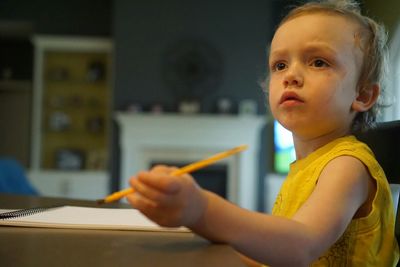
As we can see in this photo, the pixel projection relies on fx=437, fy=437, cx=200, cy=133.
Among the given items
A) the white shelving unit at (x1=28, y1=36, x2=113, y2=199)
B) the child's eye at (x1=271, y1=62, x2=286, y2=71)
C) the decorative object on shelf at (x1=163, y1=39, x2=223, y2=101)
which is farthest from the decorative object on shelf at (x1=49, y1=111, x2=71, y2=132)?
the child's eye at (x1=271, y1=62, x2=286, y2=71)

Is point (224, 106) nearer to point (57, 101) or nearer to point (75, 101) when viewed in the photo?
point (75, 101)

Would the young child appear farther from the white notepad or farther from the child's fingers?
the white notepad

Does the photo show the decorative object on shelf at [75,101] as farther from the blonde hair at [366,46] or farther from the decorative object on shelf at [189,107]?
the blonde hair at [366,46]

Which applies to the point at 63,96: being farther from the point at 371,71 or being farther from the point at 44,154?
the point at 371,71

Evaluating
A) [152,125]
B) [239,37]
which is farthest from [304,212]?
[239,37]

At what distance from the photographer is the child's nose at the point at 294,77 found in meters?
0.57

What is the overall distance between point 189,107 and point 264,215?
3.78 meters

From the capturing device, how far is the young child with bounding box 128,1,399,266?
0.37 metres

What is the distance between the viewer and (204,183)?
4141 mm

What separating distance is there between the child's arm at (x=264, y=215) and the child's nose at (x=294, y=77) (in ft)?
0.40

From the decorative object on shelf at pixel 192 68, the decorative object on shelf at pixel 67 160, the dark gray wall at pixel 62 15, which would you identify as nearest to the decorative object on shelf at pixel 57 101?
the decorative object on shelf at pixel 67 160

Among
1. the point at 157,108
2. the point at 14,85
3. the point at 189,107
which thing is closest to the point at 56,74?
the point at 157,108

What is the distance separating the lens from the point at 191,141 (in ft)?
13.4

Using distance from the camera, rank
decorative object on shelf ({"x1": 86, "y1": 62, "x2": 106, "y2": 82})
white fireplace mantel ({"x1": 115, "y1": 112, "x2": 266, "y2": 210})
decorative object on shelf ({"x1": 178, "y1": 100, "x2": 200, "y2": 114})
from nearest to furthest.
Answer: white fireplace mantel ({"x1": 115, "y1": 112, "x2": 266, "y2": 210})
decorative object on shelf ({"x1": 178, "y1": 100, "x2": 200, "y2": 114})
decorative object on shelf ({"x1": 86, "y1": 62, "x2": 106, "y2": 82})
